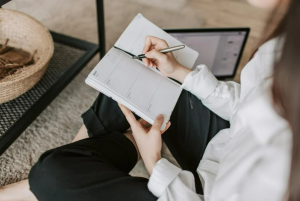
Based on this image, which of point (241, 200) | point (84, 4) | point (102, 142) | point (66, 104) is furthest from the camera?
point (84, 4)

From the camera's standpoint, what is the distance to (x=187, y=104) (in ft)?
2.30

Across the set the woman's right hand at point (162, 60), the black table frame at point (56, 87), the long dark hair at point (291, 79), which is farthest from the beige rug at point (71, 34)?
the long dark hair at point (291, 79)

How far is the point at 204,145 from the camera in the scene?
67 cm

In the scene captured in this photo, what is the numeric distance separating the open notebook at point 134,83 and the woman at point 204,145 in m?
0.03

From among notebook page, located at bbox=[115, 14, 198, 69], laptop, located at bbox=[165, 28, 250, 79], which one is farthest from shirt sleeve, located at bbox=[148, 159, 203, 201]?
laptop, located at bbox=[165, 28, 250, 79]

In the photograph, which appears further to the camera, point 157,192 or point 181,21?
point 181,21

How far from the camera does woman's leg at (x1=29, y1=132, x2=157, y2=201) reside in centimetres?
51

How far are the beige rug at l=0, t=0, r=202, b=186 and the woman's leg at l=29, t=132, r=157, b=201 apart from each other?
0.32 metres

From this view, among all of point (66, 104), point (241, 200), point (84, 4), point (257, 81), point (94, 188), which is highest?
point (257, 81)

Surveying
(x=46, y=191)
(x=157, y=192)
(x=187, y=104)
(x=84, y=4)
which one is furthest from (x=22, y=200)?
(x=84, y=4)

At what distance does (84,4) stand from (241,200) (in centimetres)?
136

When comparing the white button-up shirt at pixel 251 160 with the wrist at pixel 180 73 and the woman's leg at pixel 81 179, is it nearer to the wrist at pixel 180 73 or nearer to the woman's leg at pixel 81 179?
the woman's leg at pixel 81 179

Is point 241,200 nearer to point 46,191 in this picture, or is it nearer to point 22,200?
point 46,191

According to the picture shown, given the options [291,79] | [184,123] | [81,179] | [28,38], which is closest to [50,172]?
[81,179]
